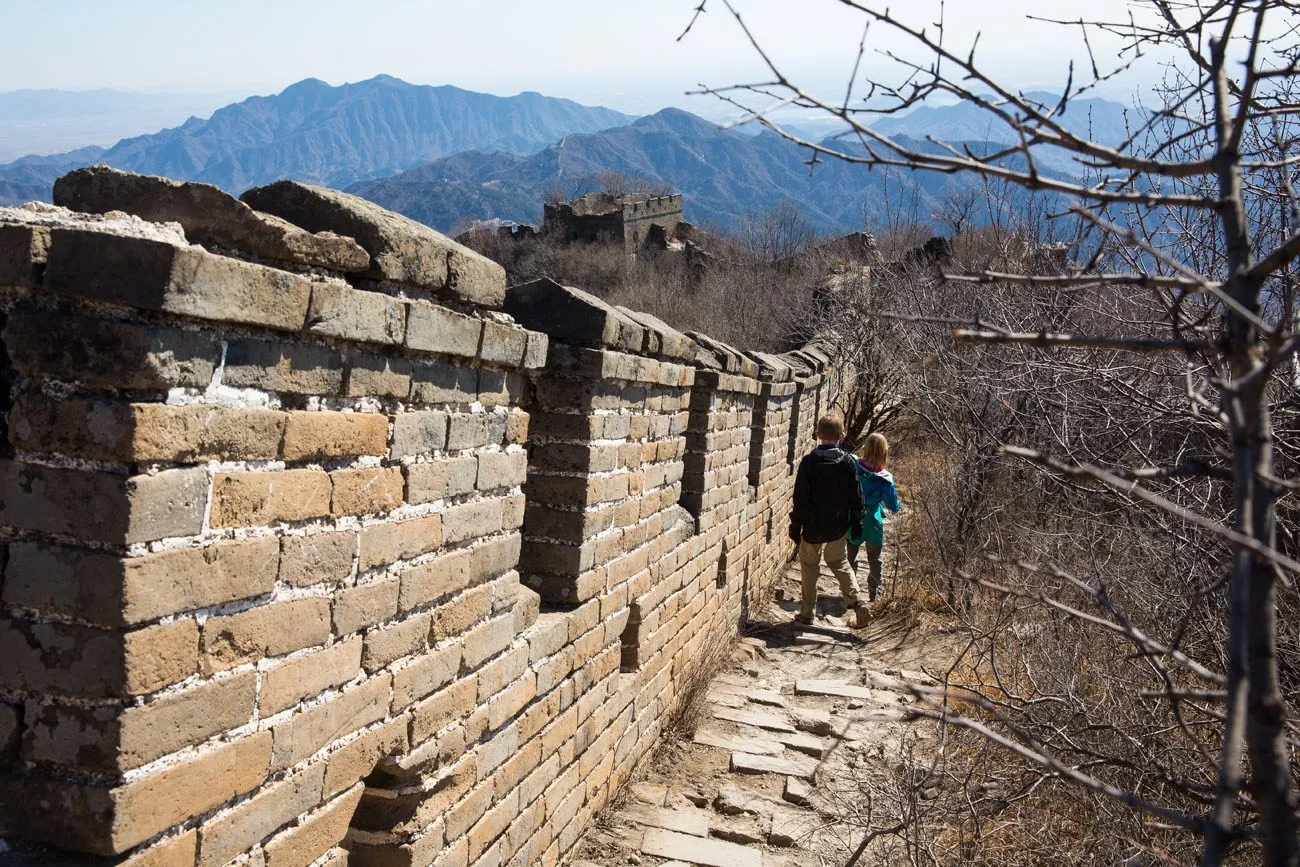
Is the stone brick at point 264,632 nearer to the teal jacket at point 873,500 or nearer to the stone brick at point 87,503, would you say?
the stone brick at point 87,503

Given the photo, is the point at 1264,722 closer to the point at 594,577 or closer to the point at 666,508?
the point at 594,577

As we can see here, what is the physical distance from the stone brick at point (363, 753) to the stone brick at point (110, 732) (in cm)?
47

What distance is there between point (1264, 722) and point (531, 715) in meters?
2.44

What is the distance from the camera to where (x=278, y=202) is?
2.38 metres

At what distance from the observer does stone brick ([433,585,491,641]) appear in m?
2.64

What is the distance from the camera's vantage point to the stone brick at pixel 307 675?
198 cm

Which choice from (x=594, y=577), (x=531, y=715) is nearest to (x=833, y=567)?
(x=594, y=577)

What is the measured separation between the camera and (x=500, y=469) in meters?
2.93

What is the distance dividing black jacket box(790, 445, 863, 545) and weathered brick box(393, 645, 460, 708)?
5.20m

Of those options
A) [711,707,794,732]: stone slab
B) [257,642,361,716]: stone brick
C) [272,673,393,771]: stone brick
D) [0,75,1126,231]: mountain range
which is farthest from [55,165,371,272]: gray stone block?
[0,75,1126,231]: mountain range

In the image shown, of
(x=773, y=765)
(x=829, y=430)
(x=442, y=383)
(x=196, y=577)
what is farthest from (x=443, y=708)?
(x=829, y=430)

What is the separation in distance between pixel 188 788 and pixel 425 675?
0.83 m

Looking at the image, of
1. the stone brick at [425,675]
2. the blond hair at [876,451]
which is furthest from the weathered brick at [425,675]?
the blond hair at [876,451]

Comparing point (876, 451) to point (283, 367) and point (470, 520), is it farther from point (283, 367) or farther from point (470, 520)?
point (283, 367)
